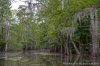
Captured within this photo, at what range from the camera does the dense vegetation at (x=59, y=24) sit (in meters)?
14.1

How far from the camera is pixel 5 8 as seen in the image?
38438 millimetres

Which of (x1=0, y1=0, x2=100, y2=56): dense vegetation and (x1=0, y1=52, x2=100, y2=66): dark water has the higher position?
(x1=0, y1=0, x2=100, y2=56): dense vegetation

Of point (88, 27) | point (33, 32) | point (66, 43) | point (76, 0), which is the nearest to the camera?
point (76, 0)

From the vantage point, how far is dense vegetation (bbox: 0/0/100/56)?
14070 millimetres

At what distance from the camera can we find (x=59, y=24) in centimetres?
1536

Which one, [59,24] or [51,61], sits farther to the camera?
[51,61]

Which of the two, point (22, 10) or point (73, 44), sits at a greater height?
point (22, 10)

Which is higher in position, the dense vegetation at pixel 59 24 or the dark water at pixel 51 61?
the dense vegetation at pixel 59 24

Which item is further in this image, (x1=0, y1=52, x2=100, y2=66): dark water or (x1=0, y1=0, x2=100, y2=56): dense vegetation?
(x1=0, y1=52, x2=100, y2=66): dark water

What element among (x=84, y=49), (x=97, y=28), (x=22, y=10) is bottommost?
(x=84, y=49)

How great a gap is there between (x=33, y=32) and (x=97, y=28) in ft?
112

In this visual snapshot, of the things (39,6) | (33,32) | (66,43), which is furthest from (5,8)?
(33,32)

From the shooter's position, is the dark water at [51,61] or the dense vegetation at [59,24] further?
the dark water at [51,61]

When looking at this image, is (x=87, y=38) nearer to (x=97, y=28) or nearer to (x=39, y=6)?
(x=97, y=28)
